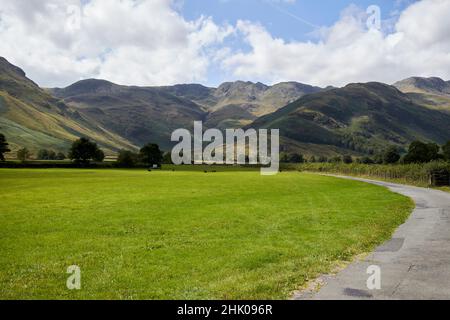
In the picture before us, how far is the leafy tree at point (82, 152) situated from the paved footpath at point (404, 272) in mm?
179533

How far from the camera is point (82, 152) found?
185875 mm

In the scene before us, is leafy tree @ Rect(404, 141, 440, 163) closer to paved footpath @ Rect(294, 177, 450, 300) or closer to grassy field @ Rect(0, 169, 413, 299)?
grassy field @ Rect(0, 169, 413, 299)

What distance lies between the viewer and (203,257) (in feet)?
63.8

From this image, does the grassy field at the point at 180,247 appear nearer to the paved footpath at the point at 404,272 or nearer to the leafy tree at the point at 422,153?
the paved footpath at the point at 404,272

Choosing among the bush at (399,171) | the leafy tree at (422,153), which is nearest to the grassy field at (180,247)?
the bush at (399,171)

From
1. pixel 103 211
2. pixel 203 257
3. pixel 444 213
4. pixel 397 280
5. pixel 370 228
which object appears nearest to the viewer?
pixel 397 280

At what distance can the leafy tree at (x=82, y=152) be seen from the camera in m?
185

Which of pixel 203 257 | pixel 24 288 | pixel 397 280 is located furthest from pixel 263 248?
pixel 24 288

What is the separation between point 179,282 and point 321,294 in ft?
18.4

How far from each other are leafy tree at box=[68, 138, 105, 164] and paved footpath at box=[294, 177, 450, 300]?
180m

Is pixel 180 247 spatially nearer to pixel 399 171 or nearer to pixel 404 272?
pixel 404 272

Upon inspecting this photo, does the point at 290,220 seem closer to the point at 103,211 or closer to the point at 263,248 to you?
the point at 263,248

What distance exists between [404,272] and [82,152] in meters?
187

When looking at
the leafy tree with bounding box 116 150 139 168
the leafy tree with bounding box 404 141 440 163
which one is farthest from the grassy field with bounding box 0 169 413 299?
the leafy tree with bounding box 116 150 139 168
